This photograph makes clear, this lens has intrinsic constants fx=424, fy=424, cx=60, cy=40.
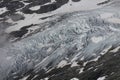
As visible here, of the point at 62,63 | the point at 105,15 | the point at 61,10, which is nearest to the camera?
the point at 62,63

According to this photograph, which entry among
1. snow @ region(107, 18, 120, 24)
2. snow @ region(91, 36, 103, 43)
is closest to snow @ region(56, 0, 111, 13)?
snow @ region(107, 18, 120, 24)

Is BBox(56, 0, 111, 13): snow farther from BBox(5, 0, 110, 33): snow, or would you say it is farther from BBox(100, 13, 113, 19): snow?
BBox(100, 13, 113, 19): snow

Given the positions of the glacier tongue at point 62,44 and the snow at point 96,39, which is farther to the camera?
the snow at point 96,39

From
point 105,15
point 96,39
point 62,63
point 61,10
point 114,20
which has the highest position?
point 105,15

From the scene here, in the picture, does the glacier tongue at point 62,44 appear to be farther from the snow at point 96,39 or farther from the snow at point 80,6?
the snow at point 80,6

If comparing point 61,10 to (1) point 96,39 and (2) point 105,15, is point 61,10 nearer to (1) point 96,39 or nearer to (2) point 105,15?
(2) point 105,15

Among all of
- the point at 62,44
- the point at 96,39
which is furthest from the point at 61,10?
the point at 96,39

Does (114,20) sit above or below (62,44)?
above

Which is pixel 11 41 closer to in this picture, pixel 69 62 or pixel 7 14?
pixel 7 14

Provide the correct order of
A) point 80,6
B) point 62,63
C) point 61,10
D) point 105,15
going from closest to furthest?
point 62,63, point 105,15, point 80,6, point 61,10

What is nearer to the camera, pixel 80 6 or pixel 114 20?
pixel 114 20

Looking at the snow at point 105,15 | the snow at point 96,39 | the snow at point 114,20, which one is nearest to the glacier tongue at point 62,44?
the snow at point 96,39
